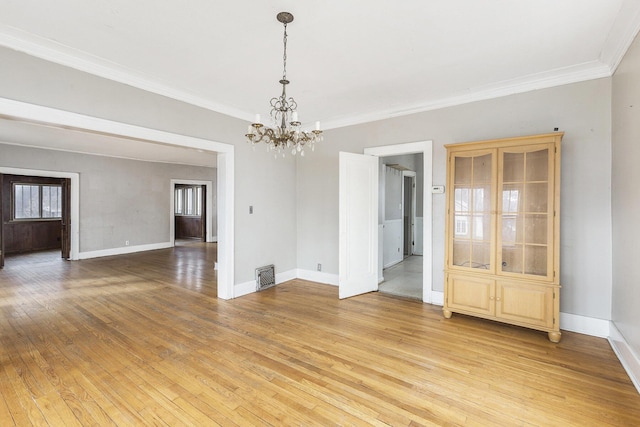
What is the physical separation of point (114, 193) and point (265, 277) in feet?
20.0

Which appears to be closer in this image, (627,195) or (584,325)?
(627,195)

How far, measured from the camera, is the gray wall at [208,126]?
2635mm

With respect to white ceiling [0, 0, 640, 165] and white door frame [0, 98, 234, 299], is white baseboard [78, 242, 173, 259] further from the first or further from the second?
white ceiling [0, 0, 640, 165]

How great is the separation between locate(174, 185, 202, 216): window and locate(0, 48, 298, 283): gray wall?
5514 millimetres

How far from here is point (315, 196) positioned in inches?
205

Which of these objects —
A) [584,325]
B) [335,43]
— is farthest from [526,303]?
[335,43]

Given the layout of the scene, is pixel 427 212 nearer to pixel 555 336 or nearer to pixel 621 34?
pixel 555 336

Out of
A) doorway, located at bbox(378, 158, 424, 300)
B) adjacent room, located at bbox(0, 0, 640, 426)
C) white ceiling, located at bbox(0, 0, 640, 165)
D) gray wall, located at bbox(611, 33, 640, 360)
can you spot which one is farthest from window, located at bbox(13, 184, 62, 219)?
gray wall, located at bbox(611, 33, 640, 360)

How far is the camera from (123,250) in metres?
8.27

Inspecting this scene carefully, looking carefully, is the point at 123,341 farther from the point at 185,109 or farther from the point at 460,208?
the point at 460,208

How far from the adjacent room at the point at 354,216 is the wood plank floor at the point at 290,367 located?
2 centimetres

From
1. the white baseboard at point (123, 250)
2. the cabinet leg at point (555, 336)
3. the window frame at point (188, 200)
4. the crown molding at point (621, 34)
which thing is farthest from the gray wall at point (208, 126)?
the window frame at point (188, 200)

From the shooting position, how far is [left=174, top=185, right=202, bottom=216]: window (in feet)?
38.9

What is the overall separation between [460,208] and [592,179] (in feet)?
4.25
